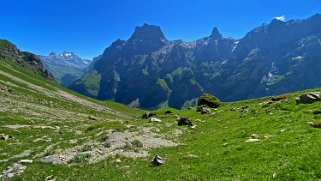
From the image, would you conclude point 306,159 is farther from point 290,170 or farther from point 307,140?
point 307,140

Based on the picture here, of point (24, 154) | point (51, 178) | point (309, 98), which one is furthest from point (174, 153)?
point (309, 98)

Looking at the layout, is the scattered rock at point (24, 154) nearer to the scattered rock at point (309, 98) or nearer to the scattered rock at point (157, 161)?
the scattered rock at point (157, 161)

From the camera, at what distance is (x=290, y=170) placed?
20109 mm

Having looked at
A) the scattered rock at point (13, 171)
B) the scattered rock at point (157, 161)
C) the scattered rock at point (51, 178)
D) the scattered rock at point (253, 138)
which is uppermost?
the scattered rock at point (253, 138)

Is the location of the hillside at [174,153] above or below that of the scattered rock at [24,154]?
above

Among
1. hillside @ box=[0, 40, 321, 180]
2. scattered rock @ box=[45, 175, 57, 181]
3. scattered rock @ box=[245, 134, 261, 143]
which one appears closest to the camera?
hillside @ box=[0, 40, 321, 180]

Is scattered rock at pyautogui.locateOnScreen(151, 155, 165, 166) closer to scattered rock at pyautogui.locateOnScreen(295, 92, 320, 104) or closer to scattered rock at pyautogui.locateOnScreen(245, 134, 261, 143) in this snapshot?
scattered rock at pyautogui.locateOnScreen(245, 134, 261, 143)

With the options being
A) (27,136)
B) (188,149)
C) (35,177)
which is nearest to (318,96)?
(188,149)

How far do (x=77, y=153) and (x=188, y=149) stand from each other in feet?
38.7

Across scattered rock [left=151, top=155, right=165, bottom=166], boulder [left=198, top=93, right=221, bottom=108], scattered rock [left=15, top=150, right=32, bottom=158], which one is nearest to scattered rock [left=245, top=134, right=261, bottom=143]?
scattered rock [left=151, top=155, right=165, bottom=166]

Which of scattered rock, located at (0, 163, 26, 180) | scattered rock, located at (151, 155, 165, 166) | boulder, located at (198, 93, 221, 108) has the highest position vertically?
boulder, located at (198, 93, 221, 108)

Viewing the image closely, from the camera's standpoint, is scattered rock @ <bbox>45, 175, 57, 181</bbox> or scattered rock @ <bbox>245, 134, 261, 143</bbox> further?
scattered rock @ <bbox>245, 134, 261, 143</bbox>

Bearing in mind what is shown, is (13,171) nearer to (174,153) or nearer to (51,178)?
(51,178)

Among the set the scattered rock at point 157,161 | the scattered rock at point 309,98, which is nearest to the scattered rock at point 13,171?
the scattered rock at point 157,161
